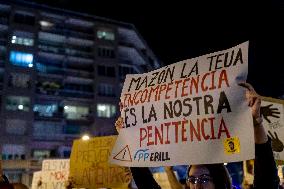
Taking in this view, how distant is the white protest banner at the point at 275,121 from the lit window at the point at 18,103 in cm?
4139

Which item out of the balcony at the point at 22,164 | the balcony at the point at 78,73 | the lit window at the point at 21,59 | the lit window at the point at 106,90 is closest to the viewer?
the balcony at the point at 22,164

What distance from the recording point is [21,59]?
4703 cm

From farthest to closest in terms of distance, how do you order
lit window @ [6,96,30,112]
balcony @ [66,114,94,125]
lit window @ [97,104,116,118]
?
lit window @ [97,104,116,118], balcony @ [66,114,94,125], lit window @ [6,96,30,112]

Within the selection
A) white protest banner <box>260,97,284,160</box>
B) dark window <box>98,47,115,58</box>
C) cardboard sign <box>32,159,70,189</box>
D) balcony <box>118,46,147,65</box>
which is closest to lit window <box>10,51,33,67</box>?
dark window <box>98,47,115,58</box>

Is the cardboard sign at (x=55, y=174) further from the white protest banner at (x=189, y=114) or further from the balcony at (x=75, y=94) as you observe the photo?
the balcony at (x=75, y=94)

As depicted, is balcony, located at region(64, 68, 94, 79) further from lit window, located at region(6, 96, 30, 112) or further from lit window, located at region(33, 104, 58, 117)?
lit window, located at region(6, 96, 30, 112)

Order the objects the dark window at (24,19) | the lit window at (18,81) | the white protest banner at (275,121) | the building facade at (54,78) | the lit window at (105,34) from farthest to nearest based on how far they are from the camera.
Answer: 1. the lit window at (105,34)
2. the dark window at (24,19)
3. the lit window at (18,81)
4. the building facade at (54,78)
5. the white protest banner at (275,121)

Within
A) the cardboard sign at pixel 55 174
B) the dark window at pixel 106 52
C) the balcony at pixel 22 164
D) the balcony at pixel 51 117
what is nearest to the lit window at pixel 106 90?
the dark window at pixel 106 52

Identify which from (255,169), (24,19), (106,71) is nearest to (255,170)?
(255,169)

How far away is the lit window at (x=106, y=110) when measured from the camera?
50.6m

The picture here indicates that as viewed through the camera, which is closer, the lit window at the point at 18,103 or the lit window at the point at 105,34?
the lit window at the point at 18,103

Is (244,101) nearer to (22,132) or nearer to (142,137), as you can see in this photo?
(142,137)

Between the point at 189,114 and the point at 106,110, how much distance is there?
47.3 metres

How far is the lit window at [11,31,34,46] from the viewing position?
156ft
